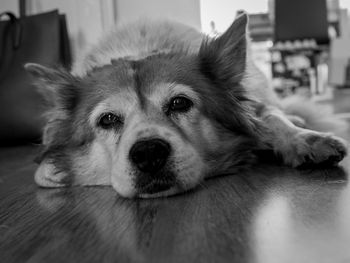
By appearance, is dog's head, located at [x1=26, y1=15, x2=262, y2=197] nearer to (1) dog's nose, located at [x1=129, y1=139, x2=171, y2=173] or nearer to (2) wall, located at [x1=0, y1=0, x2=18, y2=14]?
(1) dog's nose, located at [x1=129, y1=139, x2=171, y2=173]

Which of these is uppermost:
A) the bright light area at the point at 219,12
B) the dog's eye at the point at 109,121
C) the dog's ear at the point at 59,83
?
the bright light area at the point at 219,12

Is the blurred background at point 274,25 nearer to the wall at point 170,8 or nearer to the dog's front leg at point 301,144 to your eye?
the wall at point 170,8

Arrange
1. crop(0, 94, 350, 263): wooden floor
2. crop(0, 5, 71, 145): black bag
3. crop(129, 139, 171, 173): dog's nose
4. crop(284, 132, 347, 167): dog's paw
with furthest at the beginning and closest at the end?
crop(0, 5, 71, 145): black bag → crop(284, 132, 347, 167): dog's paw → crop(129, 139, 171, 173): dog's nose → crop(0, 94, 350, 263): wooden floor

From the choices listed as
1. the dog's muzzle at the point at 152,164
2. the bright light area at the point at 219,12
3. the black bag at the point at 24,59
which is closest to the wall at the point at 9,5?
the black bag at the point at 24,59

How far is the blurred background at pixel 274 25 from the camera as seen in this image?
378cm

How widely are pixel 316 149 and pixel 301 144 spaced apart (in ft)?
0.20

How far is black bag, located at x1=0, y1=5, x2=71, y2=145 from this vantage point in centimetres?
334

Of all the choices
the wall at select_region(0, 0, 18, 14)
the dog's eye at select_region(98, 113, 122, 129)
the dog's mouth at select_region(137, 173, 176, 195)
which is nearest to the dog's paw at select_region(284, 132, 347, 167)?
the dog's mouth at select_region(137, 173, 176, 195)

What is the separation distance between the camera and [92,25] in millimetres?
3910

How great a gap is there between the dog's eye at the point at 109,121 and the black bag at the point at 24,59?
1769mm

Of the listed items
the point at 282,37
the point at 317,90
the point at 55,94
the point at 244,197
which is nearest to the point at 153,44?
the point at 55,94

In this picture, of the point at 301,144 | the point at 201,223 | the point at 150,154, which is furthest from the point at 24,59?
the point at 201,223

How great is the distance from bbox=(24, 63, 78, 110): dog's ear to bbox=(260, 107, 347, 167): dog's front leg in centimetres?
84

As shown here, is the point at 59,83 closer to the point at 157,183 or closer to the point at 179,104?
the point at 179,104
